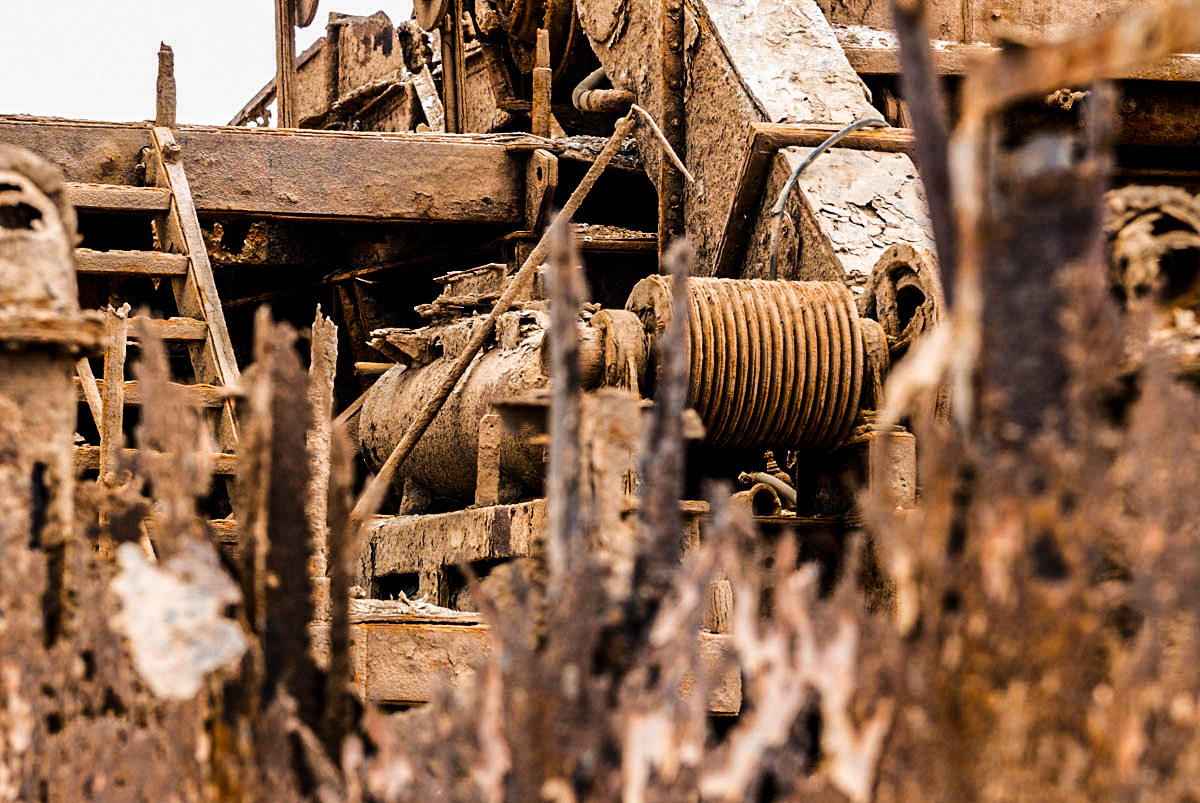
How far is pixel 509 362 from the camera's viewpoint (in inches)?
236

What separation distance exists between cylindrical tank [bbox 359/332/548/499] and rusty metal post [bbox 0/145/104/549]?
311 centimetres

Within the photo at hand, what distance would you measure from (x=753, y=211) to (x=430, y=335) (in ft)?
4.69

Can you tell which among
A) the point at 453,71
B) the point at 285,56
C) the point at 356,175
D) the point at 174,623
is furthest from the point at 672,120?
the point at 285,56

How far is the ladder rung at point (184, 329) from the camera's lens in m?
6.45

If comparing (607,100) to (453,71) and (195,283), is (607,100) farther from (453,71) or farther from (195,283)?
(453,71)

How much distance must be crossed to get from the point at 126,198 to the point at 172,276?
0.51m

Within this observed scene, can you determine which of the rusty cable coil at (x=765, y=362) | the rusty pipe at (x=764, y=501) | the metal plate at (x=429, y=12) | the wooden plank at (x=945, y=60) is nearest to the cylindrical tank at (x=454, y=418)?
the rusty cable coil at (x=765, y=362)

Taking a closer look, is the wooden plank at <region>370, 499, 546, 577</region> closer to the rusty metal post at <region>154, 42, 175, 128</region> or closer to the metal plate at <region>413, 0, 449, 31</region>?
the rusty metal post at <region>154, 42, 175, 128</region>

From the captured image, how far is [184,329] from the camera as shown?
6.49m

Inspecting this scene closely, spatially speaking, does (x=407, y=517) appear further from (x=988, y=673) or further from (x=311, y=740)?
(x=988, y=673)

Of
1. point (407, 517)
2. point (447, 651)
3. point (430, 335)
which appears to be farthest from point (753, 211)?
point (447, 651)

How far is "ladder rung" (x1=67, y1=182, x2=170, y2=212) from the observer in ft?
23.4

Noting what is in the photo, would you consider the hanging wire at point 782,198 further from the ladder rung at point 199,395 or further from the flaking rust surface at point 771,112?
the ladder rung at point 199,395

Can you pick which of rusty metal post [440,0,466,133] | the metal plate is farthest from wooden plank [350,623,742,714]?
rusty metal post [440,0,466,133]
